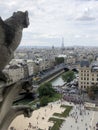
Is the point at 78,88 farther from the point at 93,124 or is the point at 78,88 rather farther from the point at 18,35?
the point at 18,35

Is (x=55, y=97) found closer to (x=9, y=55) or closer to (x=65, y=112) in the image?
(x=65, y=112)

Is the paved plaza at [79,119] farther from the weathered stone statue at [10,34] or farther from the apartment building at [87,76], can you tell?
the weathered stone statue at [10,34]

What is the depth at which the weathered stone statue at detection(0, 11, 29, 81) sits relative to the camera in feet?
12.3

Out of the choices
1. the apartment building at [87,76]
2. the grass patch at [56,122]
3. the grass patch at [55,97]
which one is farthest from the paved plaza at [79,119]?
the apartment building at [87,76]

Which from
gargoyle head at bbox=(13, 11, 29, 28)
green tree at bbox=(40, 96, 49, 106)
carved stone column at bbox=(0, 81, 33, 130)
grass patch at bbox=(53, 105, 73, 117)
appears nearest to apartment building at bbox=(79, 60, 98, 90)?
grass patch at bbox=(53, 105, 73, 117)

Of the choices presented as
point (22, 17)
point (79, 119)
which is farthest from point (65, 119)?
point (22, 17)

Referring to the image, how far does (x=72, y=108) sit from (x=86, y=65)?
15.9 metres

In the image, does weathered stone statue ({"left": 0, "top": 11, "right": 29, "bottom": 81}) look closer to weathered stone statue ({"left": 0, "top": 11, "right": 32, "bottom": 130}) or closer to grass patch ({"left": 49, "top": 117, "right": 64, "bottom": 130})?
weathered stone statue ({"left": 0, "top": 11, "right": 32, "bottom": 130})

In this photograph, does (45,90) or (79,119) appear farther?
(45,90)

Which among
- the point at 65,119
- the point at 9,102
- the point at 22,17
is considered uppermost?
the point at 22,17

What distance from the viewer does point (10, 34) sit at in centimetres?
381

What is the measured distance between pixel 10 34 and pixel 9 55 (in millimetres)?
298

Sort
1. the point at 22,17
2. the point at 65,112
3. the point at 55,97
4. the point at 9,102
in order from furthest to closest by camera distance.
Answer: the point at 55,97
the point at 65,112
the point at 9,102
the point at 22,17

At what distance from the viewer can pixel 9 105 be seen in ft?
13.5
